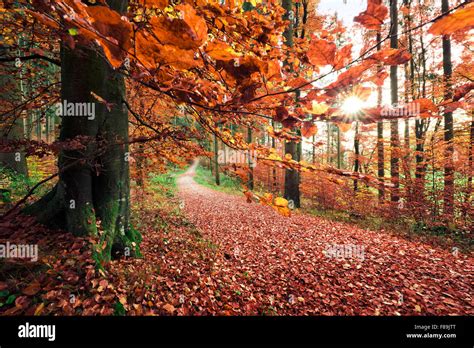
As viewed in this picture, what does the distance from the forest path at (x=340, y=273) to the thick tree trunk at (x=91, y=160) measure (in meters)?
2.39

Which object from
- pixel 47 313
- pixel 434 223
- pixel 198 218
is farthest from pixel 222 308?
pixel 434 223

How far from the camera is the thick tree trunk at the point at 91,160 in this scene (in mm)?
2533

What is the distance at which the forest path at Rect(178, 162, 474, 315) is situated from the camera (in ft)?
10.8

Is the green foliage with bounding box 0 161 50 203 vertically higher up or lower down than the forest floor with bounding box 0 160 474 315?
higher up

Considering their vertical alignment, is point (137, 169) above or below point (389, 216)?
above

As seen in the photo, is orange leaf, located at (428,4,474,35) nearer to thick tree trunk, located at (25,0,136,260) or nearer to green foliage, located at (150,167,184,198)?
thick tree trunk, located at (25,0,136,260)

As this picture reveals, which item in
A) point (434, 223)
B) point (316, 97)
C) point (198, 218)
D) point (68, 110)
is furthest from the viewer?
point (198, 218)

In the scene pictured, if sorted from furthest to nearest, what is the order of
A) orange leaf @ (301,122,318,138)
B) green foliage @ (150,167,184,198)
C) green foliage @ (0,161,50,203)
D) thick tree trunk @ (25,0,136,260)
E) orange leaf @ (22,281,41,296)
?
green foliage @ (150,167,184,198) < green foliage @ (0,161,50,203) < thick tree trunk @ (25,0,136,260) < orange leaf @ (22,281,41,296) < orange leaf @ (301,122,318,138)

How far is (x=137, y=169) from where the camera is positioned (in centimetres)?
760

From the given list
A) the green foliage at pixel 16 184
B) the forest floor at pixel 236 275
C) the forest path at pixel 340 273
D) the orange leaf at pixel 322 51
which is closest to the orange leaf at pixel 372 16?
the orange leaf at pixel 322 51

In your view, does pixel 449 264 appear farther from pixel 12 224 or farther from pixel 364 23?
pixel 12 224

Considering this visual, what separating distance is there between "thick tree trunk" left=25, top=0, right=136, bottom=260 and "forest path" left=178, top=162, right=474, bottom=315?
239cm

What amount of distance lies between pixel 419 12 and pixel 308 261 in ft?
47.2

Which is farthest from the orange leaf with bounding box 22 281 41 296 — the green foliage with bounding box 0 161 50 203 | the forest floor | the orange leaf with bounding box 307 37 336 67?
the green foliage with bounding box 0 161 50 203
